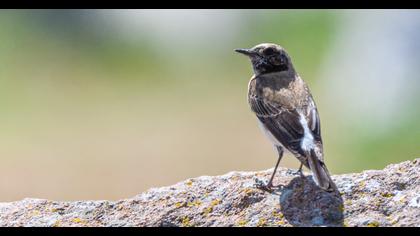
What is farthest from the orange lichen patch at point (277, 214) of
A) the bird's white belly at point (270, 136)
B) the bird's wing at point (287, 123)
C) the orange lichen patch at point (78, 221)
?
the orange lichen patch at point (78, 221)

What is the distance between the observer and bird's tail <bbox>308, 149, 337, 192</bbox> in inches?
376

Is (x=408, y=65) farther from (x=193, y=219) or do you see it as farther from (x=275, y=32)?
(x=193, y=219)

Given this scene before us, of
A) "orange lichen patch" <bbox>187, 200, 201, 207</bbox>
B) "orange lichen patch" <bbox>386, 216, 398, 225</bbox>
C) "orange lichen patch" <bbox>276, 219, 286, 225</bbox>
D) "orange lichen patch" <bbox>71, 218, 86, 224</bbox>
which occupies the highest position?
"orange lichen patch" <bbox>71, 218, 86, 224</bbox>

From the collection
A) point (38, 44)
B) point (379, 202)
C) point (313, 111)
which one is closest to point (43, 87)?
point (38, 44)

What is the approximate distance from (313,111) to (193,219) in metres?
2.37

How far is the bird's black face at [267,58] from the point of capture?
12844 mm

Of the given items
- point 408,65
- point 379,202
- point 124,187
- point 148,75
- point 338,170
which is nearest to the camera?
point 379,202

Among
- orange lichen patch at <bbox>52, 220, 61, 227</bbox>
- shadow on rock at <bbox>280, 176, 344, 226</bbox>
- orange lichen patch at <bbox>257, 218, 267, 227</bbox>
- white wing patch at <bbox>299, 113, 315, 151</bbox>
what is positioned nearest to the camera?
shadow on rock at <bbox>280, 176, 344, 226</bbox>

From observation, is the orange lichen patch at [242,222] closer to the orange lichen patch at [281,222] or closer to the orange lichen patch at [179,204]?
the orange lichen patch at [281,222]

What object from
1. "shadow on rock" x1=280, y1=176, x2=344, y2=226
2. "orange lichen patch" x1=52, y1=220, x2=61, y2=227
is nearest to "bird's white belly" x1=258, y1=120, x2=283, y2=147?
"shadow on rock" x1=280, y1=176, x2=344, y2=226

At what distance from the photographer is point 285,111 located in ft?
37.2

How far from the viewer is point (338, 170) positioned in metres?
20.2

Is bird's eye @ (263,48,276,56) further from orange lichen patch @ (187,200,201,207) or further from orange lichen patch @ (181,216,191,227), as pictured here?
orange lichen patch @ (181,216,191,227)

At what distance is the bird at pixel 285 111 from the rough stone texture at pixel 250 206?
0.70 ft
